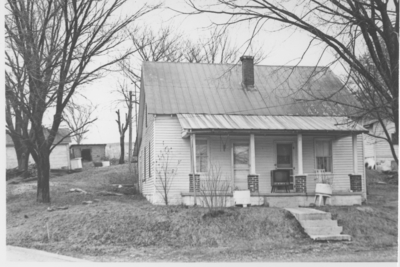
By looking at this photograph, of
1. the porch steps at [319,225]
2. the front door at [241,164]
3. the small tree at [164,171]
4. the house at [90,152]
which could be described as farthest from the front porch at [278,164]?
the house at [90,152]

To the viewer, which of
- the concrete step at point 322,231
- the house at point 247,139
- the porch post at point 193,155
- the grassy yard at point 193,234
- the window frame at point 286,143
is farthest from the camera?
the window frame at point 286,143

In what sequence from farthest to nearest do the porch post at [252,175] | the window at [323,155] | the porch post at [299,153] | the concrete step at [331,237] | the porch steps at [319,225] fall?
1. the window at [323,155]
2. the porch post at [299,153]
3. the porch post at [252,175]
4. the porch steps at [319,225]
5. the concrete step at [331,237]

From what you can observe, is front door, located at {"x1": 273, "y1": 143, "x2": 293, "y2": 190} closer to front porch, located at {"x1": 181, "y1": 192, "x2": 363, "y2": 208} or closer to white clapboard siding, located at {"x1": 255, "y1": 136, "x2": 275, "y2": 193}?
white clapboard siding, located at {"x1": 255, "y1": 136, "x2": 275, "y2": 193}

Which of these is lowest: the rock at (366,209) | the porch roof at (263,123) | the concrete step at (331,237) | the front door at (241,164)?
the concrete step at (331,237)

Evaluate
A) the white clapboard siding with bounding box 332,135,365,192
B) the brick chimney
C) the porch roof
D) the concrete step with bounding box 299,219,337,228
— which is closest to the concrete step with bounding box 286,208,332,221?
the concrete step with bounding box 299,219,337,228

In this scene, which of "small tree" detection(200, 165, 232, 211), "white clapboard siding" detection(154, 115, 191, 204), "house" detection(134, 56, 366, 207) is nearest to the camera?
"small tree" detection(200, 165, 232, 211)

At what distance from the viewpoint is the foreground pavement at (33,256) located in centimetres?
1083

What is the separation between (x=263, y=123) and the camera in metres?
17.2

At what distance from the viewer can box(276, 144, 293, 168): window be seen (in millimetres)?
18141

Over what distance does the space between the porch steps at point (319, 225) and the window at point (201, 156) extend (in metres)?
4.12

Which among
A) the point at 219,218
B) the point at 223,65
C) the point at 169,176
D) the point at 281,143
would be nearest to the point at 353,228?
the point at 219,218

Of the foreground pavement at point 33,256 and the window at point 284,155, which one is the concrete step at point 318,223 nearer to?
the window at point 284,155

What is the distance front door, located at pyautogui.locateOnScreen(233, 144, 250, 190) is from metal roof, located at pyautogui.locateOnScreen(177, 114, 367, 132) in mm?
1125

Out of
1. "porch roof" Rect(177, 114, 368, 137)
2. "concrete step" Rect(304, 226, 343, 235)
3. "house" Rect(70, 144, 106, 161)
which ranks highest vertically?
"porch roof" Rect(177, 114, 368, 137)
